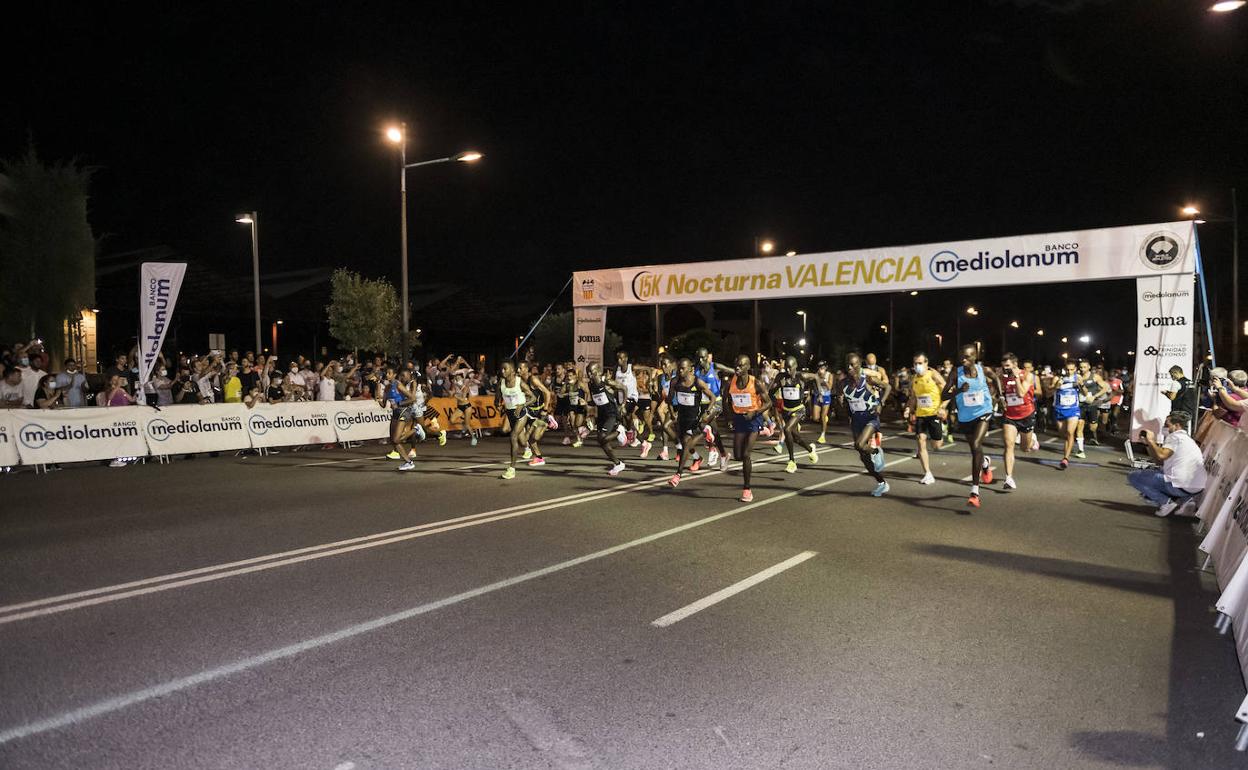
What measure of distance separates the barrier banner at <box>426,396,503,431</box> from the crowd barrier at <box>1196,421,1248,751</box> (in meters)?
16.3

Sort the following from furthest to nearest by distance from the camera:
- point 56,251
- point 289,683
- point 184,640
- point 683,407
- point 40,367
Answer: point 56,251
point 40,367
point 683,407
point 184,640
point 289,683

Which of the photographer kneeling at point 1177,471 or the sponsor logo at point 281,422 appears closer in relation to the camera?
the photographer kneeling at point 1177,471

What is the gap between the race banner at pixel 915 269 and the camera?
609 inches

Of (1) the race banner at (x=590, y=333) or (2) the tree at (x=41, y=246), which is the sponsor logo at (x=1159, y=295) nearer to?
(1) the race banner at (x=590, y=333)

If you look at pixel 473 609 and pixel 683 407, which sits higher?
pixel 683 407

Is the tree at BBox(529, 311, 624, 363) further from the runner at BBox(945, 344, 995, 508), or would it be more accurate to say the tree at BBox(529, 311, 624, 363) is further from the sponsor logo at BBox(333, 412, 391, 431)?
the runner at BBox(945, 344, 995, 508)

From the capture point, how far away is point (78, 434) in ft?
47.7

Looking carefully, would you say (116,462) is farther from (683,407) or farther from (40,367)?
(683,407)

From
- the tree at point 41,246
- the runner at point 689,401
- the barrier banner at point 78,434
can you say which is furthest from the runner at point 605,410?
the tree at point 41,246

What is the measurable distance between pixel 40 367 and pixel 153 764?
16673 millimetres

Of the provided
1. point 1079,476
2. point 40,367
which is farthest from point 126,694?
point 40,367

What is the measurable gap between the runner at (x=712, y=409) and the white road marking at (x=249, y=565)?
127 inches

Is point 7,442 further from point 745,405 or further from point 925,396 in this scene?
point 925,396

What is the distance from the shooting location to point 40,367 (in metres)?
16.4
